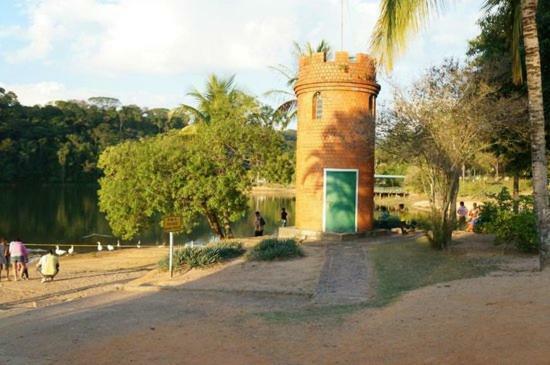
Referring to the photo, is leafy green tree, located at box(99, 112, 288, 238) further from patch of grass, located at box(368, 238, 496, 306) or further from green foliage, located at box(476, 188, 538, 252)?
green foliage, located at box(476, 188, 538, 252)

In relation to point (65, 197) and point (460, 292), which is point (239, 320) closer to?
point (460, 292)

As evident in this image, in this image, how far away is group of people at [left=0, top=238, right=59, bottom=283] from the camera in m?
16.2

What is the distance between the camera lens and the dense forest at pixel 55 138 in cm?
7394

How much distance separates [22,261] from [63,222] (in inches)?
1028

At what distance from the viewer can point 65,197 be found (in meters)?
65.7

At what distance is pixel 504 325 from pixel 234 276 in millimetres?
7250

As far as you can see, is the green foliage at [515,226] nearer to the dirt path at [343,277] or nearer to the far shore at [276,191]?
the dirt path at [343,277]

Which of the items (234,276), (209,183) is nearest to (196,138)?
(209,183)

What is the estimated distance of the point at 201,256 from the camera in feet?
48.4

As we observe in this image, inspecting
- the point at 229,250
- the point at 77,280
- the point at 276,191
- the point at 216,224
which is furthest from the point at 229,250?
the point at 276,191

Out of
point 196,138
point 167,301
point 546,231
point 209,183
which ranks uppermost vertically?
point 196,138

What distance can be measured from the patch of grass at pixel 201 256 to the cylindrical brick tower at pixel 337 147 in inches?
161

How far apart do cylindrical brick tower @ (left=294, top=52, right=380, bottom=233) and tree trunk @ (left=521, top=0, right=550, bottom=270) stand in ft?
25.7

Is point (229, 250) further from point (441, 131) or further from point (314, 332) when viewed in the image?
point (314, 332)
